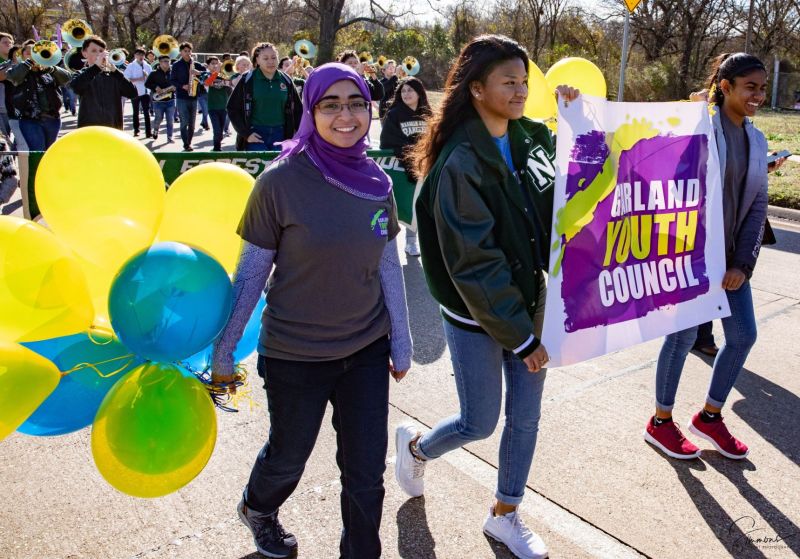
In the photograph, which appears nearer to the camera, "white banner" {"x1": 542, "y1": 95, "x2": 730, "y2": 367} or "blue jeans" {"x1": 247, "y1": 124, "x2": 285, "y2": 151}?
"white banner" {"x1": 542, "y1": 95, "x2": 730, "y2": 367}

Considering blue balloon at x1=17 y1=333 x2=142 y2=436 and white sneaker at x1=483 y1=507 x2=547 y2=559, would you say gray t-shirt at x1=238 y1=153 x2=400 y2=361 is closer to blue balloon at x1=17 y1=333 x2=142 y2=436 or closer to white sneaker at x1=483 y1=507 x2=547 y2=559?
blue balloon at x1=17 y1=333 x2=142 y2=436

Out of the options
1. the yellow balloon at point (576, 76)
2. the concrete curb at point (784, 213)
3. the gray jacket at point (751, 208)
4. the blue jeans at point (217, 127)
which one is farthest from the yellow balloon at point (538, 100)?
the blue jeans at point (217, 127)

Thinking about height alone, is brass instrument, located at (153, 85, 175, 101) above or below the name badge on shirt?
above

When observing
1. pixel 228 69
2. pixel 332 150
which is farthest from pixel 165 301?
pixel 228 69

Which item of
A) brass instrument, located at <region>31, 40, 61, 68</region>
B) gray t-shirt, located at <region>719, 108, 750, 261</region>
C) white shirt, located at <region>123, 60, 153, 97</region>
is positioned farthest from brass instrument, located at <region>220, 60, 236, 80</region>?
gray t-shirt, located at <region>719, 108, 750, 261</region>

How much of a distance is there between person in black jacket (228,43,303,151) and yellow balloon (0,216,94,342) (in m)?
6.08

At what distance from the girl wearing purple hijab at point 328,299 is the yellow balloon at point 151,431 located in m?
0.19

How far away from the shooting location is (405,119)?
7.12 metres

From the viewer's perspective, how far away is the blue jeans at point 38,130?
31.1ft

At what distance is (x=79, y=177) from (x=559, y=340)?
180 cm

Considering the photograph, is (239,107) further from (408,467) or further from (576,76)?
(408,467)

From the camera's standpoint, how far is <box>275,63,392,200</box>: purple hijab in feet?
7.91

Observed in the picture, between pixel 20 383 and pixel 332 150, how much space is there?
1.18m

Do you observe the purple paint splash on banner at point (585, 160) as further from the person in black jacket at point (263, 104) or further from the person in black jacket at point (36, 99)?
the person in black jacket at point (36, 99)
